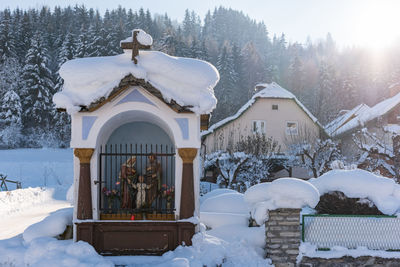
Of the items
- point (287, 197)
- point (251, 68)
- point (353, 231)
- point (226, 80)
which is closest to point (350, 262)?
point (353, 231)

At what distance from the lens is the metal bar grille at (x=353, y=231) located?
941 cm

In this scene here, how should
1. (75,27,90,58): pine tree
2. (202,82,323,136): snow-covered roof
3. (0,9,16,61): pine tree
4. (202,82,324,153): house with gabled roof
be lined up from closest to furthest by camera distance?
1. (202,82,323,136): snow-covered roof
2. (202,82,324,153): house with gabled roof
3. (75,27,90,58): pine tree
4. (0,9,16,61): pine tree

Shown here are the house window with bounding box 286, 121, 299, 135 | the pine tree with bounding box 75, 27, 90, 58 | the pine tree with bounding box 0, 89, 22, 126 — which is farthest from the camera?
the pine tree with bounding box 75, 27, 90, 58

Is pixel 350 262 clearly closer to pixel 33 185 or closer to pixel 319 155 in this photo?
pixel 319 155

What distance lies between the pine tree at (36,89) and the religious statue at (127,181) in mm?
39338

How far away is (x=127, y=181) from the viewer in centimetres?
939

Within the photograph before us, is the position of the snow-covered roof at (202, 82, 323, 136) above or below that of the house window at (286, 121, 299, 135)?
above

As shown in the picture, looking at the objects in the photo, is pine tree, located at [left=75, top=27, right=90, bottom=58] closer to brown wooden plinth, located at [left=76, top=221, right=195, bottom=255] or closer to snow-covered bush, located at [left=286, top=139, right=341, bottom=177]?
snow-covered bush, located at [left=286, top=139, right=341, bottom=177]

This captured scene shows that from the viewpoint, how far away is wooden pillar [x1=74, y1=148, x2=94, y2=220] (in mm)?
8484

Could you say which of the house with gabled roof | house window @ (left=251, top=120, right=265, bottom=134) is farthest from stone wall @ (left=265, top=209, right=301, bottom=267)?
house window @ (left=251, top=120, right=265, bottom=134)

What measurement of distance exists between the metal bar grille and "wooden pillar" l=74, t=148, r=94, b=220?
14.6 feet

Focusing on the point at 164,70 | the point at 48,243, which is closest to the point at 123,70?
the point at 164,70

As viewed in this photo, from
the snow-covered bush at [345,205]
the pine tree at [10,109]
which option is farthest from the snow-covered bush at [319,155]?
the pine tree at [10,109]

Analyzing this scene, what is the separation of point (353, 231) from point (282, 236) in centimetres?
168
